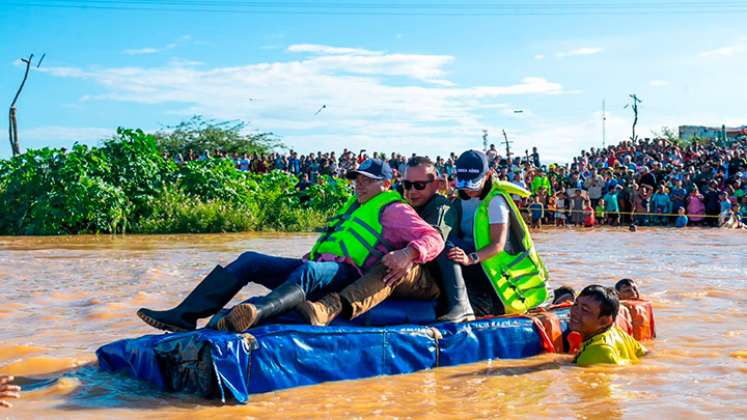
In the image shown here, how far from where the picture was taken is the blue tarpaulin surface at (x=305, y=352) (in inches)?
208

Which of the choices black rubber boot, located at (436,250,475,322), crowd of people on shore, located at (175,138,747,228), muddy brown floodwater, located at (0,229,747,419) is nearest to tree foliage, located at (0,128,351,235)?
crowd of people on shore, located at (175,138,747,228)

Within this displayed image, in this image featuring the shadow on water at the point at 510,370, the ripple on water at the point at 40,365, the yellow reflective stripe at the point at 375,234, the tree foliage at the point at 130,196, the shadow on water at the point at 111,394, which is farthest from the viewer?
the tree foliage at the point at 130,196

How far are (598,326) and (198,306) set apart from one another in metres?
2.93

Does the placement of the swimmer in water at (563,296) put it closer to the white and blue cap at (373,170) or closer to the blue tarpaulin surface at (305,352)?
the blue tarpaulin surface at (305,352)

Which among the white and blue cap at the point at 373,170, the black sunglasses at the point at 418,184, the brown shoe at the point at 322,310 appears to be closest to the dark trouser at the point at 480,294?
the black sunglasses at the point at 418,184

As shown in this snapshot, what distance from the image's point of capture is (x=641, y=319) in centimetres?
744

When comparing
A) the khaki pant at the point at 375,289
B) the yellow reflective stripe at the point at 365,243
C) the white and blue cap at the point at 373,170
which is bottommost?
the khaki pant at the point at 375,289

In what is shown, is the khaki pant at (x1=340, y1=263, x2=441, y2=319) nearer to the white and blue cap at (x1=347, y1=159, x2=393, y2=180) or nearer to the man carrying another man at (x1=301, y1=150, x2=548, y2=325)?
the man carrying another man at (x1=301, y1=150, x2=548, y2=325)

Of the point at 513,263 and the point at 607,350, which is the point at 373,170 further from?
the point at 607,350

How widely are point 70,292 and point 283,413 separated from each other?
5992mm

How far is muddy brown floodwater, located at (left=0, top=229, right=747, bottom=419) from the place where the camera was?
5.18 meters

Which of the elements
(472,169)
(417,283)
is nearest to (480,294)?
(417,283)

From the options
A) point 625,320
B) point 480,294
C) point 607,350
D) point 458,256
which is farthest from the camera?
point 625,320

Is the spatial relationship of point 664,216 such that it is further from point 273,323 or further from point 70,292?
point 273,323
